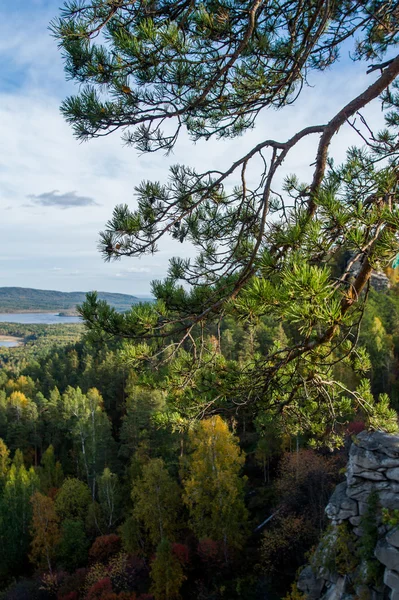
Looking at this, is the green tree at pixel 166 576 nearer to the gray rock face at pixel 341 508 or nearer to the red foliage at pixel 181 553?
the red foliage at pixel 181 553

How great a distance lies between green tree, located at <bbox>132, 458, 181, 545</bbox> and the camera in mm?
14523

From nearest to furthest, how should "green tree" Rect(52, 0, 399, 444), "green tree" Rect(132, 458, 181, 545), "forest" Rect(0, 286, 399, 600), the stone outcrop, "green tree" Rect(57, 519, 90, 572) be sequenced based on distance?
"green tree" Rect(52, 0, 399, 444), the stone outcrop, "forest" Rect(0, 286, 399, 600), "green tree" Rect(132, 458, 181, 545), "green tree" Rect(57, 519, 90, 572)

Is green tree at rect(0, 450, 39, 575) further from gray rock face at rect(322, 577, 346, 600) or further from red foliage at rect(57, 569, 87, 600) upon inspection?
gray rock face at rect(322, 577, 346, 600)

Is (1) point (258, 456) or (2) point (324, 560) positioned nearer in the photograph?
(2) point (324, 560)

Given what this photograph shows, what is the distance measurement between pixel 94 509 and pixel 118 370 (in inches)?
597

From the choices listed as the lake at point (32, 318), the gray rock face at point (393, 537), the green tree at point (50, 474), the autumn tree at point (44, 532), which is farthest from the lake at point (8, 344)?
the gray rock face at point (393, 537)

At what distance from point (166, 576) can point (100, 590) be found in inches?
85.4

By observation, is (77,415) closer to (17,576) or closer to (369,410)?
(17,576)

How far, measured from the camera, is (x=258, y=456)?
17578 mm

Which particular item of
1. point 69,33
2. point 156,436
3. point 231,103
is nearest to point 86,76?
point 69,33

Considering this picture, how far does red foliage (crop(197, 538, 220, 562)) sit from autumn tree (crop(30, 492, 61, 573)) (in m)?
7.11

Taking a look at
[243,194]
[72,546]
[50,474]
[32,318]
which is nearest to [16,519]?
[50,474]

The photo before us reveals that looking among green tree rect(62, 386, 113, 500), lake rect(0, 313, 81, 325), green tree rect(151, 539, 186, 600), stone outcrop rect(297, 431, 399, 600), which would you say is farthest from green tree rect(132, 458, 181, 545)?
lake rect(0, 313, 81, 325)

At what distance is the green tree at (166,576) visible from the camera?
11820mm
